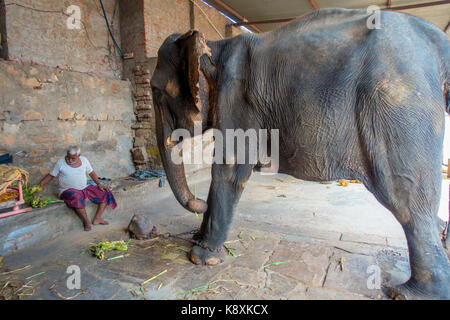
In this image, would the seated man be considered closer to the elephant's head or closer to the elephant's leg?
the elephant's head

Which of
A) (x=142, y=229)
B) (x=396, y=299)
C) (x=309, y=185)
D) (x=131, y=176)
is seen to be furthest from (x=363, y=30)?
(x=131, y=176)

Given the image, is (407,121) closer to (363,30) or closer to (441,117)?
(441,117)

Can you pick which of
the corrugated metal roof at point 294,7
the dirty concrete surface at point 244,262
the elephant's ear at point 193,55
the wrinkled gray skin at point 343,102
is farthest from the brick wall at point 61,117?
the corrugated metal roof at point 294,7

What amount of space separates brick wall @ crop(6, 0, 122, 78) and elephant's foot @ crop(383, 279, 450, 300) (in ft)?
20.5

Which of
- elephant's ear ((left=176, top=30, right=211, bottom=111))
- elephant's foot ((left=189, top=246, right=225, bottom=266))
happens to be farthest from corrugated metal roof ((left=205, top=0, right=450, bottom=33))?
elephant's foot ((left=189, top=246, right=225, bottom=266))

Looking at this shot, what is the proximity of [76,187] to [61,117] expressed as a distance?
1.78 m

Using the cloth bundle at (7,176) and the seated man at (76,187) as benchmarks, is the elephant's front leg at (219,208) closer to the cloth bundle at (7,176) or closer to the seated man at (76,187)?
the seated man at (76,187)

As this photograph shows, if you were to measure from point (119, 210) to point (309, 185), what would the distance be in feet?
13.4

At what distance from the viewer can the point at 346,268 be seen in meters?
3.01

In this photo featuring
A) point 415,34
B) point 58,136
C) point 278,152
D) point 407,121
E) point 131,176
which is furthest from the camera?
point 131,176

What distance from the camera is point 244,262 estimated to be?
3.20m

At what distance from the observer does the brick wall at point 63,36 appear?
523cm

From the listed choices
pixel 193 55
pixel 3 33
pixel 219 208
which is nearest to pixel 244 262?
pixel 219 208

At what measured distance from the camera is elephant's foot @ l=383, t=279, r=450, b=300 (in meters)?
2.24
